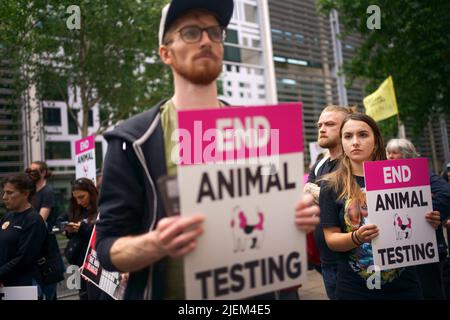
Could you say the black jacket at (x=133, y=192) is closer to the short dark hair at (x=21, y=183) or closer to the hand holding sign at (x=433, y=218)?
the hand holding sign at (x=433, y=218)

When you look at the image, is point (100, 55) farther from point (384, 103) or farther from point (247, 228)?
point (247, 228)

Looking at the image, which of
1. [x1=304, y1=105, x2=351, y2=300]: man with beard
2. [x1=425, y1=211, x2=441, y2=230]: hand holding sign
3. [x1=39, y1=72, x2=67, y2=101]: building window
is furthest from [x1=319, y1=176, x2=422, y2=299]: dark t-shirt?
[x1=39, y1=72, x2=67, y2=101]: building window

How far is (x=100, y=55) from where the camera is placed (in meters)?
12.1

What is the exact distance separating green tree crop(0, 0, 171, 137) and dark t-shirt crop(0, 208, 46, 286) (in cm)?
693

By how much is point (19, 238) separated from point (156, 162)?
10.4ft

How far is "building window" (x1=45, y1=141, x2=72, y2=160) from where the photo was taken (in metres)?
19.6

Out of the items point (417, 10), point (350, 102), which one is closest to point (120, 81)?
point (417, 10)

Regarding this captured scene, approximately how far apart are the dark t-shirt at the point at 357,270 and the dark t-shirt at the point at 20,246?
2.75 meters

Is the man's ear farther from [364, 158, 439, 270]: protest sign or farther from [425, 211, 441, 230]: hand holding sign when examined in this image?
[425, 211, 441, 230]: hand holding sign

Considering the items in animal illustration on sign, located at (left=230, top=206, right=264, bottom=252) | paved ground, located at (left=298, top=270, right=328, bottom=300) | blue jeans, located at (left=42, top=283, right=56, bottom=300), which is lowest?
paved ground, located at (left=298, top=270, right=328, bottom=300)

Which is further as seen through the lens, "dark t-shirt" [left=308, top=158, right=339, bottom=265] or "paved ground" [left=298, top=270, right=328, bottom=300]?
"paved ground" [left=298, top=270, right=328, bottom=300]
